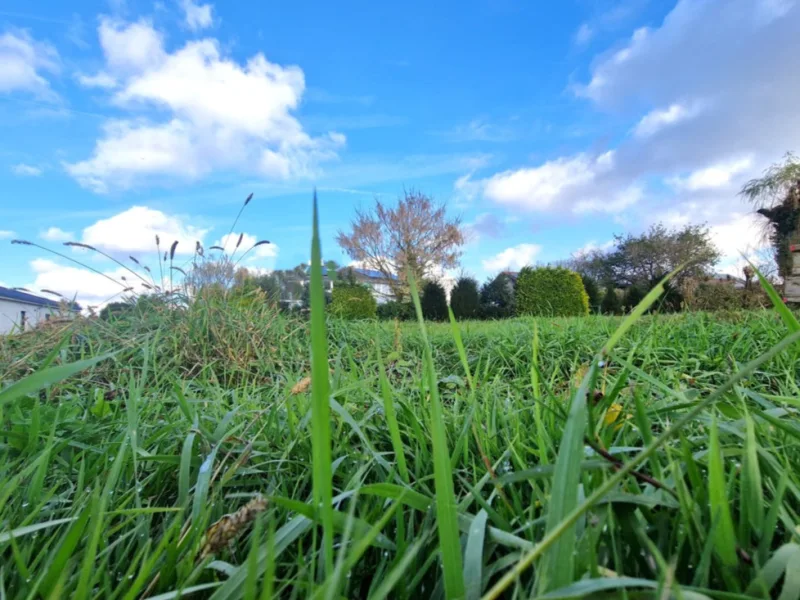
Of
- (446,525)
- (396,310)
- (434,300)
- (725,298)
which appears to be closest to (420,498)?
(446,525)

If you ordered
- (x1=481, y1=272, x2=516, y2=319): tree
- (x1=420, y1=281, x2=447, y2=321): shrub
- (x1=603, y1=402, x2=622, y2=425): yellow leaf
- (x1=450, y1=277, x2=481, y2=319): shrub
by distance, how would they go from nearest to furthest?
1. (x1=603, y1=402, x2=622, y2=425): yellow leaf
2. (x1=420, y1=281, x2=447, y2=321): shrub
3. (x1=450, y1=277, x2=481, y2=319): shrub
4. (x1=481, y1=272, x2=516, y2=319): tree

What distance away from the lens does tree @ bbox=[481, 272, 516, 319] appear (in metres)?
16.6

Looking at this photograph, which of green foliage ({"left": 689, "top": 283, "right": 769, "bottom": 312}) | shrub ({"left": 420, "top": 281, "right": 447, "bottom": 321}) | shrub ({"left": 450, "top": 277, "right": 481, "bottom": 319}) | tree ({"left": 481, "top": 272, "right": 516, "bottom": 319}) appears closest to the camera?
green foliage ({"left": 689, "top": 283, "right": 769, "bottom": 312})

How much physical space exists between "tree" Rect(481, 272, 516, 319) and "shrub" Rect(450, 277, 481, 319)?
101 centimetres

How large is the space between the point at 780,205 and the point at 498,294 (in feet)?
29.9

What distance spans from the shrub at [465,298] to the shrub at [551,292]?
2.59m

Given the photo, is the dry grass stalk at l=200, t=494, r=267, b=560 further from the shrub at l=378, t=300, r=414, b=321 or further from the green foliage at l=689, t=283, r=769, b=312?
the shrub at l=378, t=300, r=414, b=321

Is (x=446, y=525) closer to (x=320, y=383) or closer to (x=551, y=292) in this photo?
(x=320, y=383)

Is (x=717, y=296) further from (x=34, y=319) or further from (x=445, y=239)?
(x=445, y=239)

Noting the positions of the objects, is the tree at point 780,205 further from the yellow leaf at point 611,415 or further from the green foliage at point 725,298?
the yellow leaf at point 611,415

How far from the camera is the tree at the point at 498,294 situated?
54.4 feet

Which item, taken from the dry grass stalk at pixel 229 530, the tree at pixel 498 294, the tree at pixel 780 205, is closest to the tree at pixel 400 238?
the tree at pixel 498 294

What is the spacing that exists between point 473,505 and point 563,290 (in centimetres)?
1228

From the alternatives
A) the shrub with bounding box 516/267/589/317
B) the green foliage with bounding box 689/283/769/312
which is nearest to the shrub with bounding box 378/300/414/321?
the shrub with bounding box 516/267/589/317
